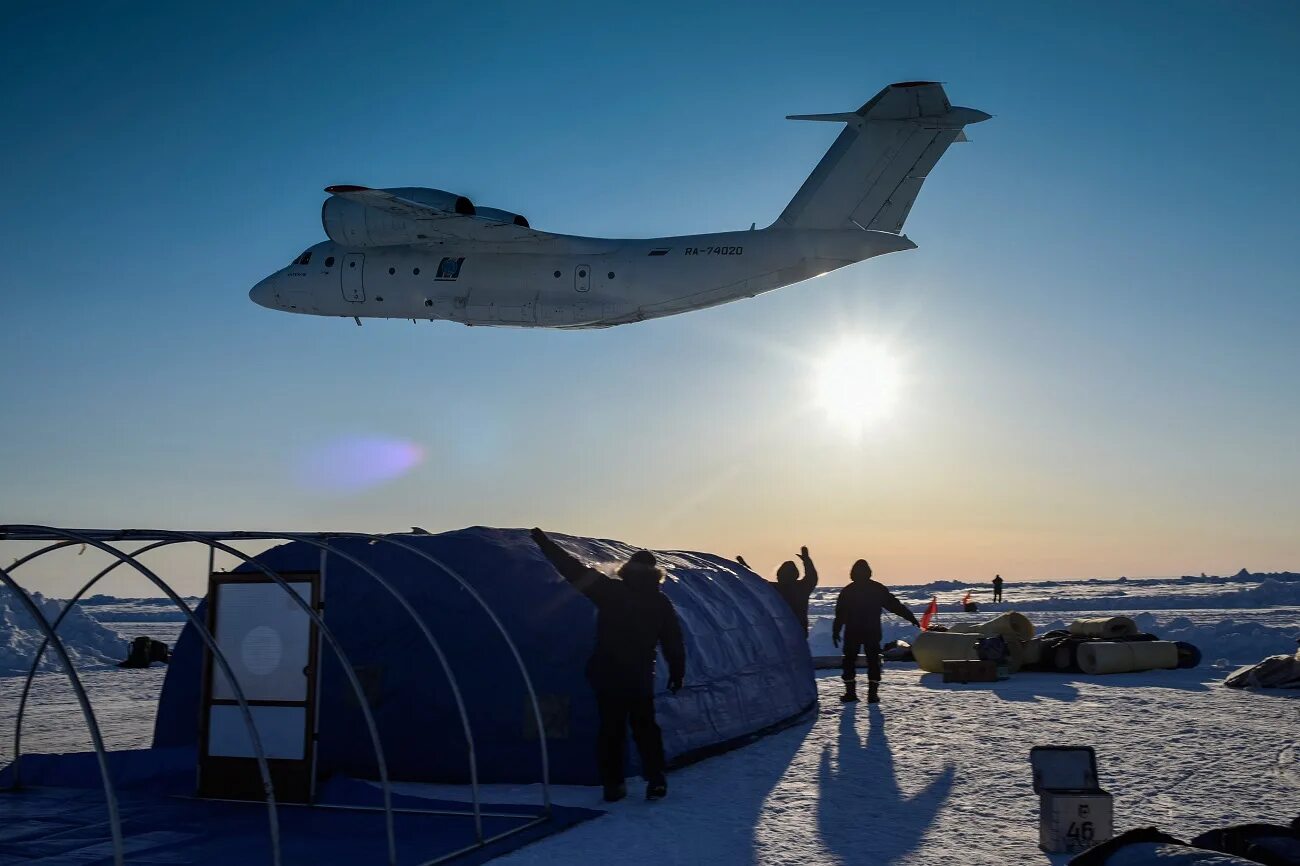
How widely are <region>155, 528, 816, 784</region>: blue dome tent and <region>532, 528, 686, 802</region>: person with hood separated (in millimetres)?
828

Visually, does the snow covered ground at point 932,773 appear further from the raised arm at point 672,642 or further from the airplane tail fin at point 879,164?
the airplane tail fin at point 879,164

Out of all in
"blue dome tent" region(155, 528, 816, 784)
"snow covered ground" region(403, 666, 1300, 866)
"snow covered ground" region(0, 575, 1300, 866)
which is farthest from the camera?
"blue dome tent" region(155, 528, 816, 784)

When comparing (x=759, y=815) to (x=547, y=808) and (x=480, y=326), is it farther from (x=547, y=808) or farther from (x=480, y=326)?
(x=480, y=326)

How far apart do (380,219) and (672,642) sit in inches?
694

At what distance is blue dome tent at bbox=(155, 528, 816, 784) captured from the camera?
10242mm

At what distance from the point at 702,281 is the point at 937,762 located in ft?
45.0

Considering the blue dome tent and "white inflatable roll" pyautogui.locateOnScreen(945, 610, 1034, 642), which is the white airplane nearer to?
"white inflatable roll" pyautogui.locateOnScreen(945, 610, 1034, 642)

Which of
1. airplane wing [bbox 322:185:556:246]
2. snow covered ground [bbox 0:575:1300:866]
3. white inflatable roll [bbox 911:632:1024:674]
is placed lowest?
snow covered ground [bbox 0:575:1300:866]

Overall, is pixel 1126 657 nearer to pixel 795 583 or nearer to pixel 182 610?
pixel 795 583

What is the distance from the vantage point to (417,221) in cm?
2402

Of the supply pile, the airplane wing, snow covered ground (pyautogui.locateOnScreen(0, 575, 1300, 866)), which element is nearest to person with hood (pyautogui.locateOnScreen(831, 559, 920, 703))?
snow covered ground (pyautogui.locateOnScreen(0, 575, 1300, 866))

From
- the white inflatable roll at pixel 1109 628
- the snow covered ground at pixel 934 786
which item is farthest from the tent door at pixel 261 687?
the white inflatable roll at pixel 1109 628

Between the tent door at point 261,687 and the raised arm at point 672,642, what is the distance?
3.14 meters

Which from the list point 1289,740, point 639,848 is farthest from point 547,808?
point 1289,740
